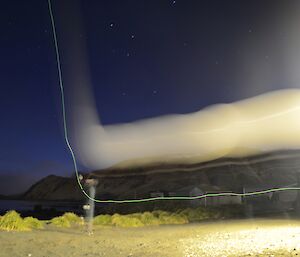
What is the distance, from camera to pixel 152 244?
1252cm

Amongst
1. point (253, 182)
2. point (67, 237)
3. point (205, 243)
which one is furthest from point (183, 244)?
point (253, 182)

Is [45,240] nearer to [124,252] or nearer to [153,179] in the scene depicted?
[124,252]

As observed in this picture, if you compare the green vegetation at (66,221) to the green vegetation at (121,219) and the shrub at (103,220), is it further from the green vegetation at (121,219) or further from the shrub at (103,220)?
the shrub at (103,220)

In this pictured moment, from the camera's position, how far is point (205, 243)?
1276 centimetres

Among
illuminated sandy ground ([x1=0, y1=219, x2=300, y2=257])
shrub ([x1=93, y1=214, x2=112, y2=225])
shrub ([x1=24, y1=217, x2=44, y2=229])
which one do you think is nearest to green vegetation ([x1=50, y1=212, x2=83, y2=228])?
shrub ([x1=93, y1=214, x2=112, y2=225])

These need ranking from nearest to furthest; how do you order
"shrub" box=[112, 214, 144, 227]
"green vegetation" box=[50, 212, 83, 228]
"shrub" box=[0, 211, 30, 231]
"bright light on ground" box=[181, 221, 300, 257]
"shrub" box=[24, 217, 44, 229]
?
"bright light on ground" box=[181, 221, 300, 257] → "shrub" box=[0, 211, 30, 231] → "shrub" box=[24, 217, 44, 229] → "green vegetation" box=[50, 212, 83, 228] → "shrub" box=[112, 214, 144, 227]

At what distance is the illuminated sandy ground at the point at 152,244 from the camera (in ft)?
35.0

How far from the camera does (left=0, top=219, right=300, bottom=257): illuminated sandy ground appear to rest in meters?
10.7

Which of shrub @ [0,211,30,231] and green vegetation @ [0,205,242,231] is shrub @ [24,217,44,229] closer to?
green vegetation @ [0,205,242,231]

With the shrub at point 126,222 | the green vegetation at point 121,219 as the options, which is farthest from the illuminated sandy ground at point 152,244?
the shrub at point 126,222

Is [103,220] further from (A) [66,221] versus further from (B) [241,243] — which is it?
(B) [241,243]

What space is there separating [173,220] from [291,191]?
1745 centimetres

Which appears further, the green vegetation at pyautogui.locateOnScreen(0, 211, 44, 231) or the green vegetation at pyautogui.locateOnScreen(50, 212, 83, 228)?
the green vegetation at pyautogui.locateOnScreen(50, 212, 83, 228)

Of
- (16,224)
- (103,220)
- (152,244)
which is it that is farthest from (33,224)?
(152,244)
